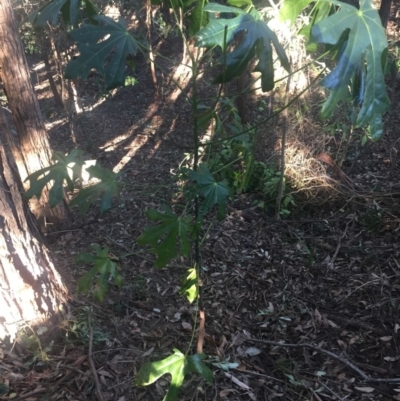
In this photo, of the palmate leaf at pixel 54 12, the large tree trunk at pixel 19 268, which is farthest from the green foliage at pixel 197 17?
the large tree trunk at pixel 19 268

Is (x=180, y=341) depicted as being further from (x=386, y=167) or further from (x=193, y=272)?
(x=386, y=167)

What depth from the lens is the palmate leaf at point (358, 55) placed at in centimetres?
132

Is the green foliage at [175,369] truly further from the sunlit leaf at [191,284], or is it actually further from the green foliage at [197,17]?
the green foliage at [197,17]

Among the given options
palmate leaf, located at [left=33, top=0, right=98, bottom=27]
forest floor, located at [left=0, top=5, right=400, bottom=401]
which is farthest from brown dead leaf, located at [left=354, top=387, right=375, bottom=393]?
palmate leaf, located at [left=33, top=0, right=98, bottom=27]

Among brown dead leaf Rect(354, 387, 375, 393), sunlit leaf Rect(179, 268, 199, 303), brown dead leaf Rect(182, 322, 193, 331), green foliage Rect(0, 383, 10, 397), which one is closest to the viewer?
green foliage Rect(0, 383, 10, 397)

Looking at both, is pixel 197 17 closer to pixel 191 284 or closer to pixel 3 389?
pixel 191 284

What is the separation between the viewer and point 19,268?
88.7 inches

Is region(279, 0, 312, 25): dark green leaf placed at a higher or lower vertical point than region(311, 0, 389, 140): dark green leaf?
higher

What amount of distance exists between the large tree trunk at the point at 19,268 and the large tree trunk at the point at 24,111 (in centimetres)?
175

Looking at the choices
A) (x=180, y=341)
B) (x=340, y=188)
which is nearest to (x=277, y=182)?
(x=340, y=188)

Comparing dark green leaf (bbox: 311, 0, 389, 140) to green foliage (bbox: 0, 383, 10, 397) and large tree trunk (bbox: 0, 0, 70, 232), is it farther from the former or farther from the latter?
large tree trunk (bbox: 0, 0, 70, 232)

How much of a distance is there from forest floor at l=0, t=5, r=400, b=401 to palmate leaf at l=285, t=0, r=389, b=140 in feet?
3.87

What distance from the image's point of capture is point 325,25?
51.3 inches

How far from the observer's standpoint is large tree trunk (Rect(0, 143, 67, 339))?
220 cm
